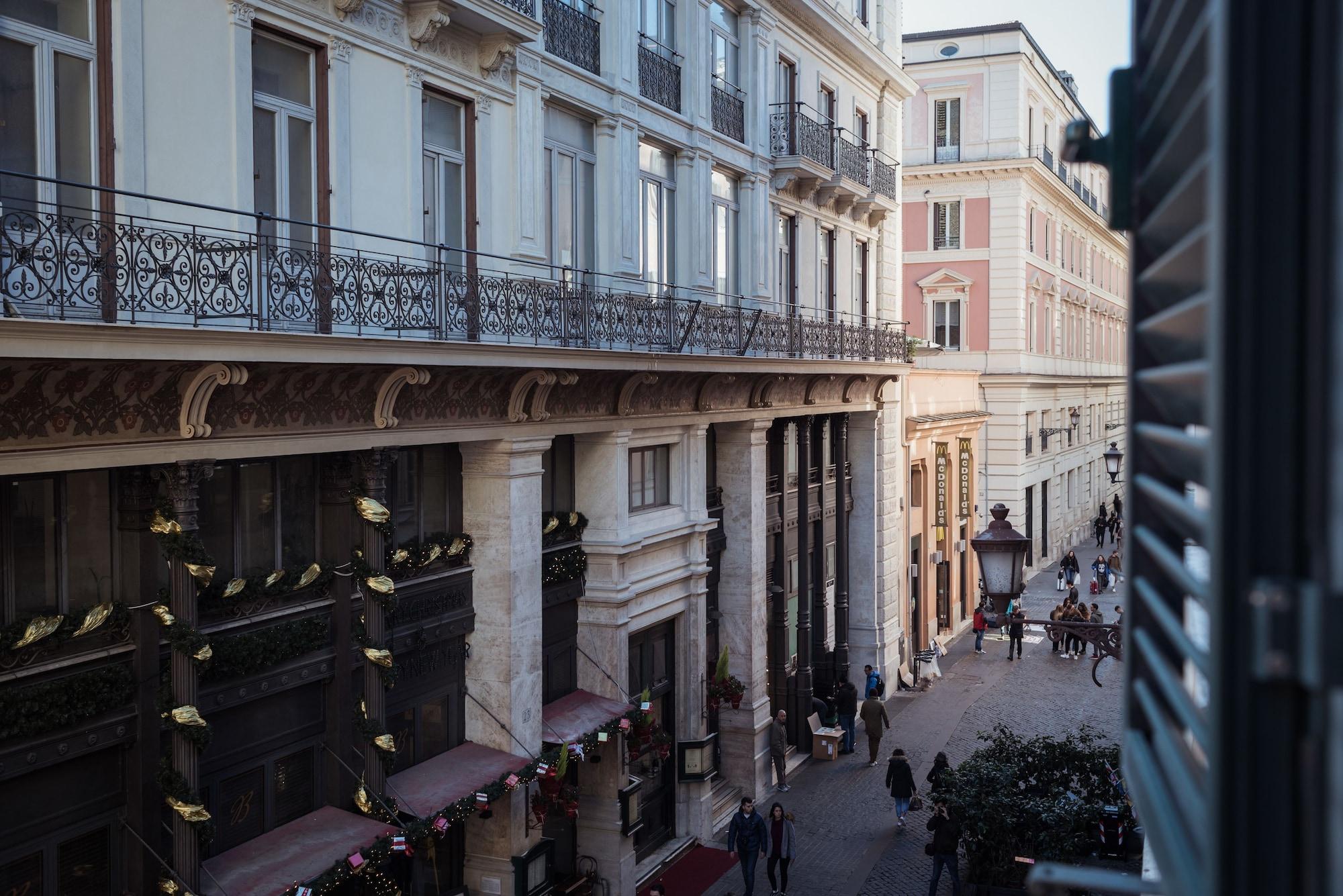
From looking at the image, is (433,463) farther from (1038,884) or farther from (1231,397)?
(1231,397)

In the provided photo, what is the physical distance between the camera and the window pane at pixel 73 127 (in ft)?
34.2

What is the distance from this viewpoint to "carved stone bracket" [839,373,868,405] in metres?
28.7

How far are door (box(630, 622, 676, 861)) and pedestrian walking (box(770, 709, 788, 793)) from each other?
9.60ft

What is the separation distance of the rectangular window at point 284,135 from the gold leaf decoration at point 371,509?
2.78m

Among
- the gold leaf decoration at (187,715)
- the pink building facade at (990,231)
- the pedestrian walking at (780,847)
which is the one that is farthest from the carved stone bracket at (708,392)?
the pink building facade at (990,231)

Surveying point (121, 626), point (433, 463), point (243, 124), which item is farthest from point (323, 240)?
point (121, 626)

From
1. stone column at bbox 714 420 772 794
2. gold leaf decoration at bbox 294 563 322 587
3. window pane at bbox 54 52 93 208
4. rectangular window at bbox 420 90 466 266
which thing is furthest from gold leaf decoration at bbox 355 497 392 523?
stone column at bbox 714 420 772 794

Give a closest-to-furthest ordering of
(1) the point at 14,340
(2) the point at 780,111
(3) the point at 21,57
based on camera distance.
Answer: (1) the point at 14,340 < (3) the point at 21,57 < (2) the point at 780,111

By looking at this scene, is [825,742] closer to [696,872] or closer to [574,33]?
[696,872]

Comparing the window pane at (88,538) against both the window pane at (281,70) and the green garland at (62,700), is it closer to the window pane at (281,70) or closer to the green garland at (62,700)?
the green garland at (62,700)

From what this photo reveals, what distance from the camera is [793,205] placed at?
27.0m

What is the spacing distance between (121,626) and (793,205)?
18839 millimetres

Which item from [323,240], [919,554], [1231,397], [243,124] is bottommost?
[919,554]

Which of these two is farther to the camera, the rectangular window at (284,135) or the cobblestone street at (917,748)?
the cobblestone street at (917,748)
